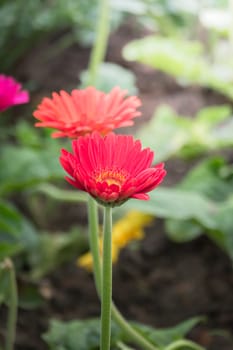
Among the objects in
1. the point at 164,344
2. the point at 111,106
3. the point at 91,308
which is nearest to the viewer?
the point at 111,106

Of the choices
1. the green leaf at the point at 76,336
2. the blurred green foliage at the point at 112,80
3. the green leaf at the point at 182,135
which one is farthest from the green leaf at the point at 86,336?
the blurred green foliage at the point at 112,80

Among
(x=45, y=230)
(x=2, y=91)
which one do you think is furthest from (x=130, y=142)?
(x=45, y=230)

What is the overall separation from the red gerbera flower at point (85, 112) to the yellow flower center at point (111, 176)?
8 centimetres

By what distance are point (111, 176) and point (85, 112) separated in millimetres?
118

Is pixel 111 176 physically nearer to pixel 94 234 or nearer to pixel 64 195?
pixel 94 234

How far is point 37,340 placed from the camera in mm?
1050

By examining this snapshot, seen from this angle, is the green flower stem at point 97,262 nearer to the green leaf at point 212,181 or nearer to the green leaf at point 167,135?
the green leaf at point 212,181

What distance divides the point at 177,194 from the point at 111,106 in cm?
52

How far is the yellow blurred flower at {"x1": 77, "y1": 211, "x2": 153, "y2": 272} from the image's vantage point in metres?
1.27

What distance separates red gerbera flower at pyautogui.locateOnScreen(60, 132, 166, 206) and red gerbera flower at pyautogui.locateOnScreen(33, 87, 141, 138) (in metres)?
0.07

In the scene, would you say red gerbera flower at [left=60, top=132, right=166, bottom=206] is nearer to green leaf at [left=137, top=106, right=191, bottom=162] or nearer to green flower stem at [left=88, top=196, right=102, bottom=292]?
green flower stem at [left=88, top=196, right=102, bottom=292]

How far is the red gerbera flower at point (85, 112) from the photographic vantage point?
0.60 m

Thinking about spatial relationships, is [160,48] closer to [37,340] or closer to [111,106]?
[37,340]

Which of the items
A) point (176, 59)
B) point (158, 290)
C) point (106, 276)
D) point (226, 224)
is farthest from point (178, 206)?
point (176, 59)
